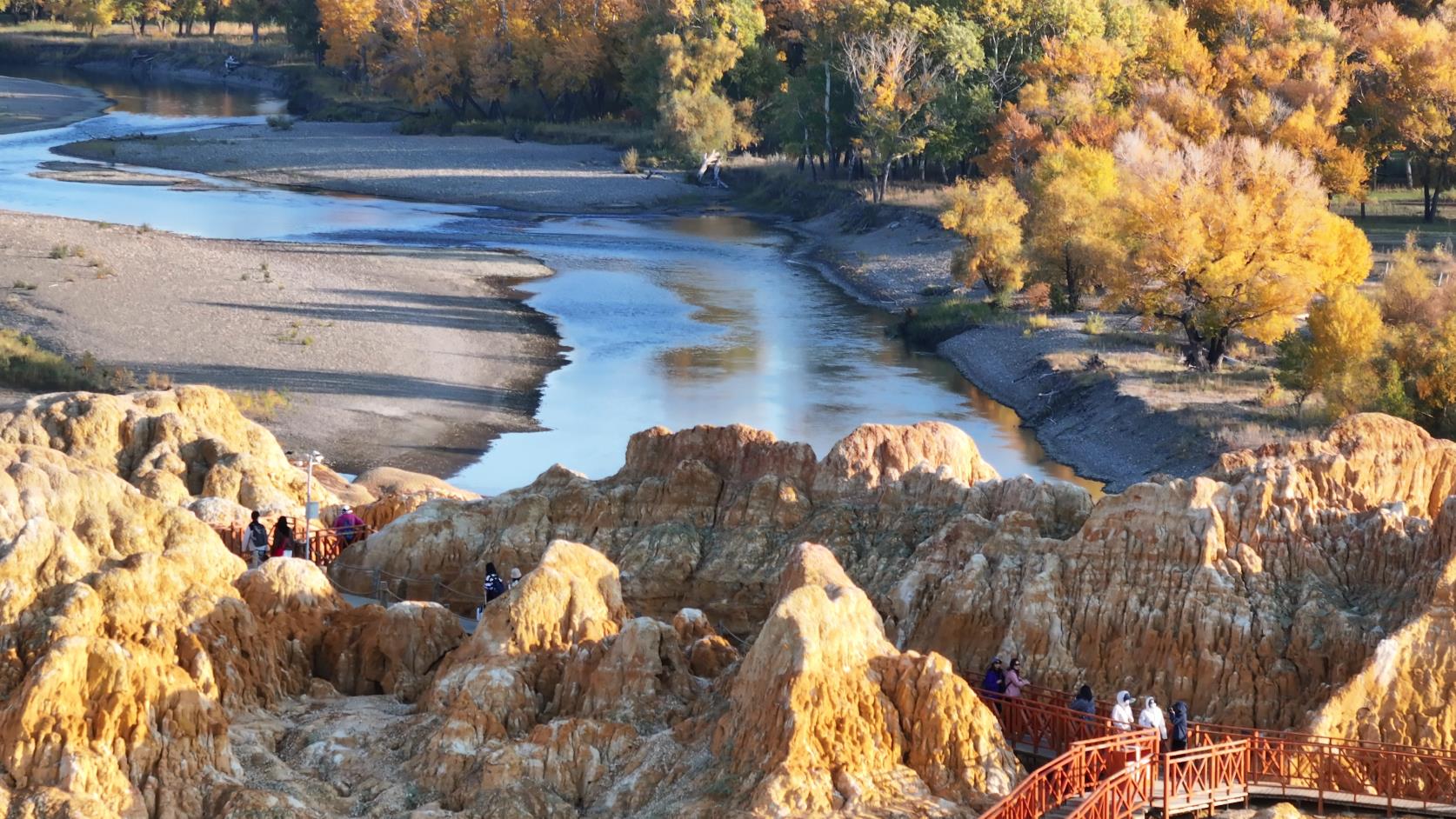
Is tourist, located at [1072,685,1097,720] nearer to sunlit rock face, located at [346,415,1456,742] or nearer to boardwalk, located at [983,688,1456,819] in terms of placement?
boardwalk, located at [983,688,1456,819]

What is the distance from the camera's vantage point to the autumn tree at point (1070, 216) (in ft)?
225

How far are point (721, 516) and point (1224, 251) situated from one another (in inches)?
1231

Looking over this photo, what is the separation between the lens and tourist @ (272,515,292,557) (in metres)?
28.7

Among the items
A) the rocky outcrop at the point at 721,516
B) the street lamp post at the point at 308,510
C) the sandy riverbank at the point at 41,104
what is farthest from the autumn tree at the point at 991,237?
the sandy riverbank at the point at 41,104

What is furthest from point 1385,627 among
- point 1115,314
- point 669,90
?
point 669,90

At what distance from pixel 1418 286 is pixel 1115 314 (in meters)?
15.7

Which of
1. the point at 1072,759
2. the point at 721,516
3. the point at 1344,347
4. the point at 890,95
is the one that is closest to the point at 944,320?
the point at 1344,347

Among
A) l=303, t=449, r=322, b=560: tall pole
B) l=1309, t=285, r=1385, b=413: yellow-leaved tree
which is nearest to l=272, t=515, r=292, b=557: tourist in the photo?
l=303, t=449, r=322, b=560: tall pole

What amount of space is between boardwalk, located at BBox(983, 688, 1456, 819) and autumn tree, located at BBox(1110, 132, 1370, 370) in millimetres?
35724

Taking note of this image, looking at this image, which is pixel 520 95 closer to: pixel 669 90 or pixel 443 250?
pixel 669 90

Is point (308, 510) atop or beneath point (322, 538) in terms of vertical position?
atop

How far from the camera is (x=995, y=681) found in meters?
23.1

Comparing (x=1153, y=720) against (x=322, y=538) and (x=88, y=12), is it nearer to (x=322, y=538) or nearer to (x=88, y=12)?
(x=322, y=538)

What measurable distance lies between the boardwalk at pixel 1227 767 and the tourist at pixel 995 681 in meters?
0.20
